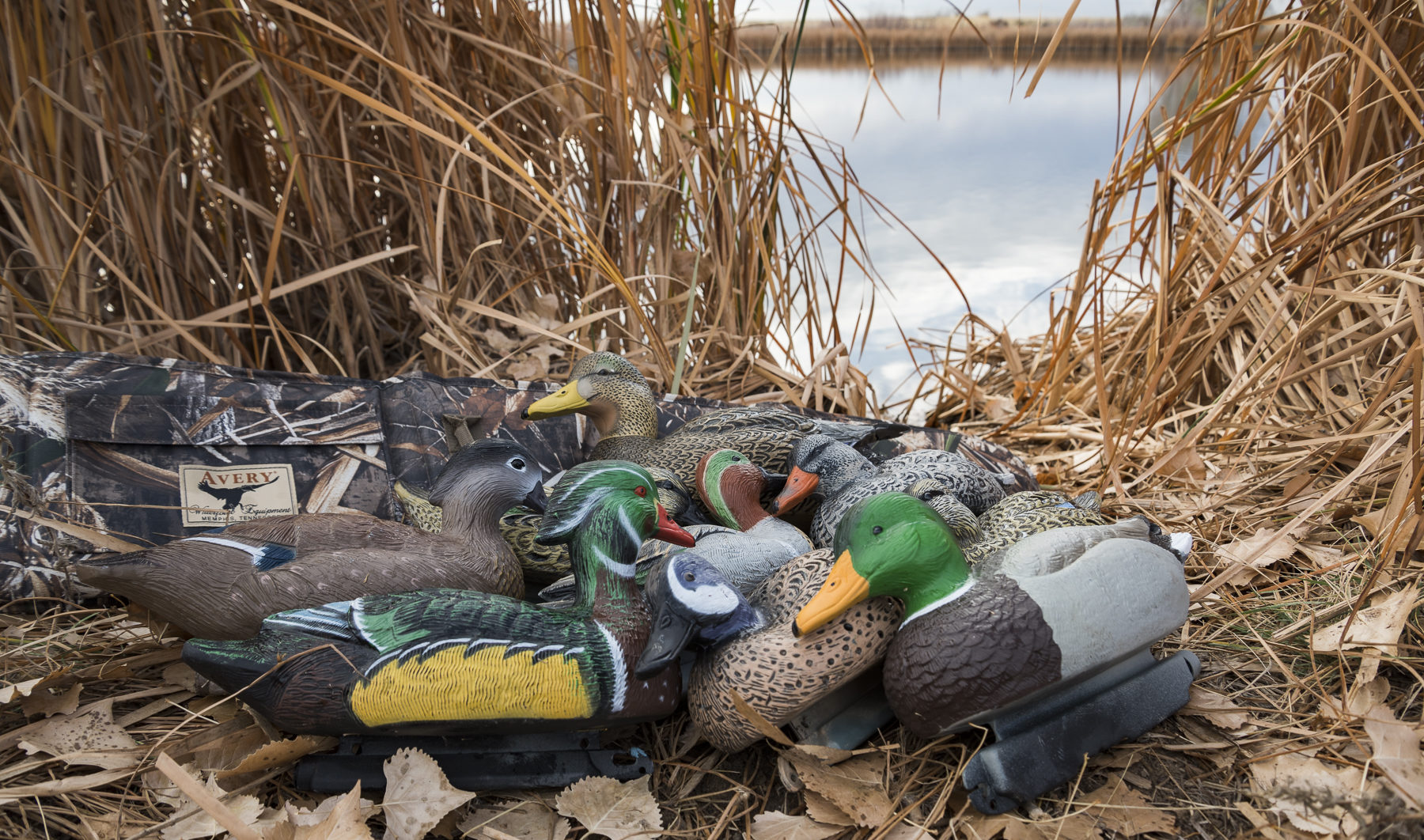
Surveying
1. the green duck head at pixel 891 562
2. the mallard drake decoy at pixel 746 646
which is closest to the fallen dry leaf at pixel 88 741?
the mallard drake decoy at pixel 746 646

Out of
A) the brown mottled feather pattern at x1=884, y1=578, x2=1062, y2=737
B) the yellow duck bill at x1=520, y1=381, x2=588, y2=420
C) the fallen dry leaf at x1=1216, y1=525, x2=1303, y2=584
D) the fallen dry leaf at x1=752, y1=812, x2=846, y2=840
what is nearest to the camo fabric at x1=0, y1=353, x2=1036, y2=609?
the yellow duck bill at x1=520, y1=381, x2=588, y2=420

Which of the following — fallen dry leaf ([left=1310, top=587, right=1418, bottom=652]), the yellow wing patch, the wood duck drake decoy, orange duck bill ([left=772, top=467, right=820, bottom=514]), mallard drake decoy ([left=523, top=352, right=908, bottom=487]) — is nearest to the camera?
the yellow wing patch

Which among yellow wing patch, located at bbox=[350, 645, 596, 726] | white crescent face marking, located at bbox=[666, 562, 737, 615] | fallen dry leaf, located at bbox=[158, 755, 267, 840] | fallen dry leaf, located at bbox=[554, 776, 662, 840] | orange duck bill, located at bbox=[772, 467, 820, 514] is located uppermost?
white crescent face marking, located at bbox=[666, 562, 737, 615]

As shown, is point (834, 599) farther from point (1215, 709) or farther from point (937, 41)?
point (937, 41)

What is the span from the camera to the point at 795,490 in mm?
1757

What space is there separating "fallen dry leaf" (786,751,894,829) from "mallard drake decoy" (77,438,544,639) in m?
0.57

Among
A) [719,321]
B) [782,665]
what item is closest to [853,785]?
[782,665]

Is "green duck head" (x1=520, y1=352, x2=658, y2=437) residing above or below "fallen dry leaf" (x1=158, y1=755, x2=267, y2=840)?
above

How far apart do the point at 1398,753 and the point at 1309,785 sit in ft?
0.43

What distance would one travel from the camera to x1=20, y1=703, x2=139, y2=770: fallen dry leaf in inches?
50.4

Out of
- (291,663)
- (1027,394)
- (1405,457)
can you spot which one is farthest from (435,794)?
(1027,394)

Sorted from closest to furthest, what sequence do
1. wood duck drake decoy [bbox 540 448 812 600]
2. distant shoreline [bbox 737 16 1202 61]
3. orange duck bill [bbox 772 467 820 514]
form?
1. wood duck drake decoy [bbox 540 448 812 600]
2. orange duck bill [bbox 772 467 820 514]
3. distant shoreline [bbox 737 16 1202 61]

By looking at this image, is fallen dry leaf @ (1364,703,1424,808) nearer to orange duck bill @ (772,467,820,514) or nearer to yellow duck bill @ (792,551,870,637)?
yellow duck bill @ (792,551,870,637)

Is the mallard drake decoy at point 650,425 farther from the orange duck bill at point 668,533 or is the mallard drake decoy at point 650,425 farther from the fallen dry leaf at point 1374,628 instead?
the fallen dry leaf at point 1374,628
